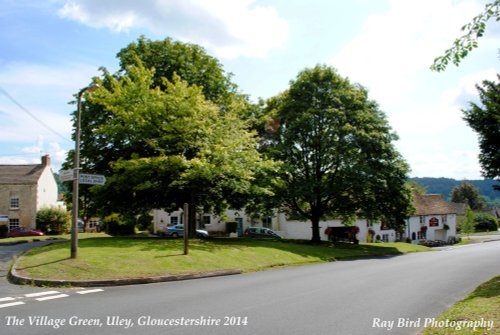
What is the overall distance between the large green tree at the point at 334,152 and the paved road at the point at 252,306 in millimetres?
17895

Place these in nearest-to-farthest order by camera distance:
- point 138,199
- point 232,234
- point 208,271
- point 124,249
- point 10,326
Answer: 1. point 10,326
2. point 208,271
3. point 124,249
4. point 138,199
5. point 232,234

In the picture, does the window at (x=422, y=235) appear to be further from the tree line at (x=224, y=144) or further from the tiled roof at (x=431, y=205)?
the tree line at (x=224, y=144)

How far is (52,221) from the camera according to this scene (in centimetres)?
4684

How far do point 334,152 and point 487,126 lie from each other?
54.2 ft

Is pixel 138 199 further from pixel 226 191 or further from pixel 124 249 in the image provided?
pixel 124 249

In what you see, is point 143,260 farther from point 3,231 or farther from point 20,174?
point 20,174

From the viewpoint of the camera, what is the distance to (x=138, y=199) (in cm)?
2538

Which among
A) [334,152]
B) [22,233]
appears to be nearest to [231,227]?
[334,152]

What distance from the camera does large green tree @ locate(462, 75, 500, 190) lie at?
1467 cm

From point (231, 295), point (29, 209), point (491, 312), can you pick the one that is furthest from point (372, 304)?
point (29, 209)

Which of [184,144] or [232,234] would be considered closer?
[184,144]

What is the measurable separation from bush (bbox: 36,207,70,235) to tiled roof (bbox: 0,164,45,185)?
4887 millimetres

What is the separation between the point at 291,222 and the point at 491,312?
44488 millimetres

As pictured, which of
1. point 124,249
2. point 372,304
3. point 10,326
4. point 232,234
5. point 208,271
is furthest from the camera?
point 232,234
